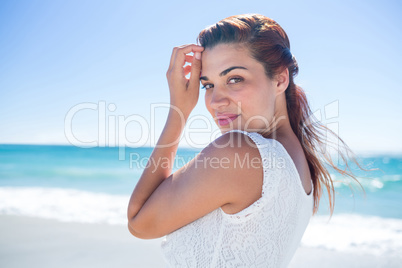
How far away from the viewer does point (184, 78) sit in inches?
73.9

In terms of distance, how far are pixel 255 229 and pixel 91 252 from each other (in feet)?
15.5

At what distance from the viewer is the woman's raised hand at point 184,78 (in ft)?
6.03


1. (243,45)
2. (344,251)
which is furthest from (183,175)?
(344,251)

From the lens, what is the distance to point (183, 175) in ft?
4.54

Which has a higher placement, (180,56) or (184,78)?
(180,56)

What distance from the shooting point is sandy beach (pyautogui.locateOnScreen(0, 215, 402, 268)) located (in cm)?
493

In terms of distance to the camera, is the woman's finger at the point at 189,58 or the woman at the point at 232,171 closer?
the woman at the point at 232,171

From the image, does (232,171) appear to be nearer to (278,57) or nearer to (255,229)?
(255,229)

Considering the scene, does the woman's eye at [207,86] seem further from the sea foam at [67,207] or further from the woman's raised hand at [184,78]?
the sea foam at [67,207]

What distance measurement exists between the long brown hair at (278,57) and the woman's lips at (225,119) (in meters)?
0.31

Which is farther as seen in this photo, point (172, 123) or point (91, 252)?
point (91, 252)

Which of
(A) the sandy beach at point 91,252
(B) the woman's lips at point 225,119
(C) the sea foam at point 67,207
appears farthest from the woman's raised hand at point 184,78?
(C) the sea foam at point 67,207

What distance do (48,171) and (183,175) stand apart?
21203 mm

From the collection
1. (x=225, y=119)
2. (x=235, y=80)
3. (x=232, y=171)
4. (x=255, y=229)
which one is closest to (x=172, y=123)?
(x=225, y=119)
